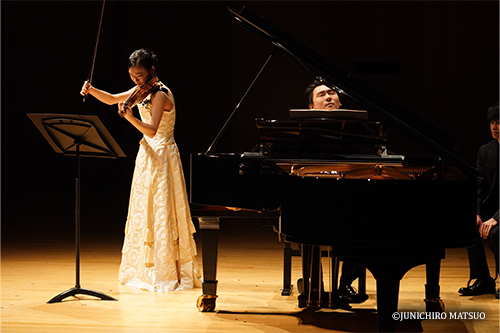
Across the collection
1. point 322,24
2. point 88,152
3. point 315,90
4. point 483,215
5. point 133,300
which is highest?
point 322,24

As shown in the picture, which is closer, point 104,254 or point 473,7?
point 104,254

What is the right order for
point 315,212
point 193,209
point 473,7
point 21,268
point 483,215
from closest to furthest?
1. point 315,212
2. point 193,209
3. point 483,215
4. point 21,268
5. point 473,7

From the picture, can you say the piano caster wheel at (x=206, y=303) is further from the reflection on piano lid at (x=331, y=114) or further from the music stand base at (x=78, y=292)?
the reflection on piano lid at (x=331, y=114)

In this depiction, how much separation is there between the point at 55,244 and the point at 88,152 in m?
1.98

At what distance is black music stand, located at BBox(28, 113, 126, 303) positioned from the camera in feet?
10.5

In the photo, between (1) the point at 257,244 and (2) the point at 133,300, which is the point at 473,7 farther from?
(2) the point at 133,300

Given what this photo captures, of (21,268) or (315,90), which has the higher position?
(315,90)

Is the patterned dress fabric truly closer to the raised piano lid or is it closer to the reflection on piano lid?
the reflection on piano lid

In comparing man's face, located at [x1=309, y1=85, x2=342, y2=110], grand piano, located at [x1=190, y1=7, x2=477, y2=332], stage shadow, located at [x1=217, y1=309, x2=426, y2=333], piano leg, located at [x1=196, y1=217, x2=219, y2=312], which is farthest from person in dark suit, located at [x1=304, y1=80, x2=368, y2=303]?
piano leg, located at [x1=196, y1=217, x2=219, y2=312]

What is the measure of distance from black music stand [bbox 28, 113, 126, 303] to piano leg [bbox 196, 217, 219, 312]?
1.88 feet

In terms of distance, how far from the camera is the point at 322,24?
311 inches

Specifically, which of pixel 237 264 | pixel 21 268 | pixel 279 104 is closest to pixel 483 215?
pixel 237 264

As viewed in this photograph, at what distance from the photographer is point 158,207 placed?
12.2 feet

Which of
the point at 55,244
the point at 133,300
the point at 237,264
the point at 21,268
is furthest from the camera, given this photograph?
the point at 55,244
